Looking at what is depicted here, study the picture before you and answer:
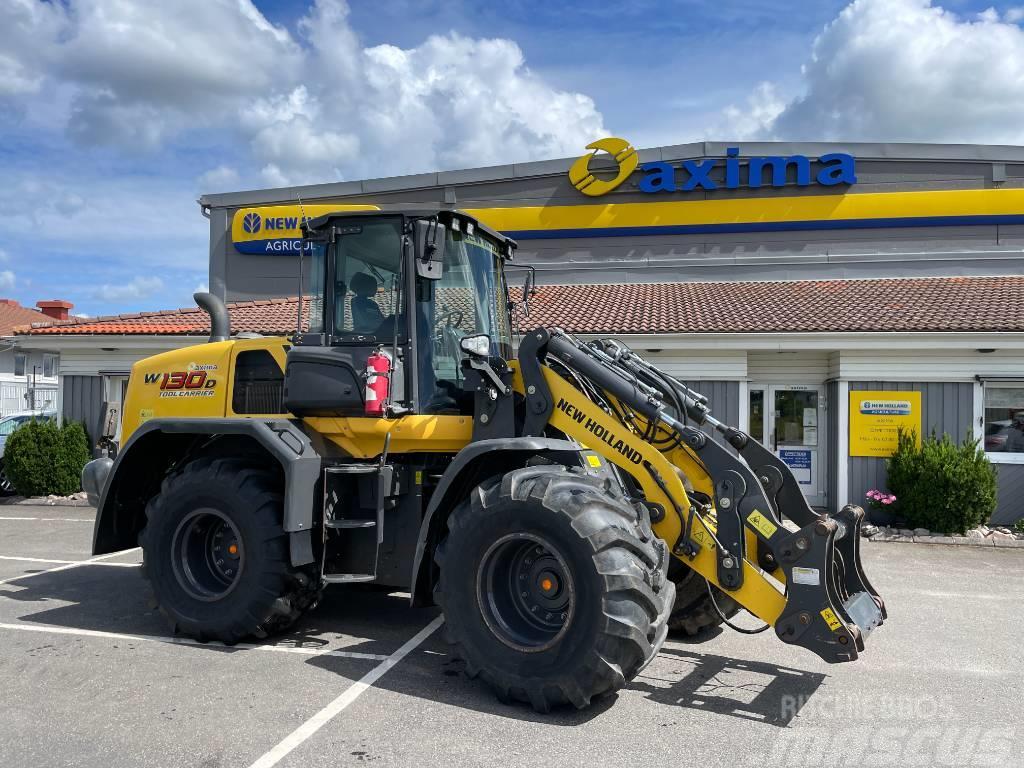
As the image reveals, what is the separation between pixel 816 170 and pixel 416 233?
14.4 metres

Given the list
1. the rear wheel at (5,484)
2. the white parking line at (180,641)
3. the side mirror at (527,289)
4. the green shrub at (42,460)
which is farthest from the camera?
the rear wheel at (5,484)

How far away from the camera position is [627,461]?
526 cm

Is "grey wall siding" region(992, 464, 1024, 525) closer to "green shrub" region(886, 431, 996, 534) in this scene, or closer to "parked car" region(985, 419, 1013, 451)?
"parked car" region(985, 419, 1013, 451)

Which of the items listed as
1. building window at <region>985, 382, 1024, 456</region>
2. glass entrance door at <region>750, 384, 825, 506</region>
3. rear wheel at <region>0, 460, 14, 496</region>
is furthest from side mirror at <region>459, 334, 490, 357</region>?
rear wheel at <region>0, 460, 14, 496</region>

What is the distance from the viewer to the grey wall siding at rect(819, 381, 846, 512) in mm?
13336

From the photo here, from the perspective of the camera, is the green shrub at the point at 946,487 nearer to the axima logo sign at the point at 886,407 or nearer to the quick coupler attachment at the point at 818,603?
the axima logo sign at the point at 886,407

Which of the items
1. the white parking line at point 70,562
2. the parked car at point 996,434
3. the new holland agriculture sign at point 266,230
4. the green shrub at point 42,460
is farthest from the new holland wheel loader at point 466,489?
the new holland agriculture sign at point 266,230

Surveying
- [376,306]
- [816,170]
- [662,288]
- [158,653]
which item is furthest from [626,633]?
[816,170]

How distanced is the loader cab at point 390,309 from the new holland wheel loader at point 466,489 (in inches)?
0.7

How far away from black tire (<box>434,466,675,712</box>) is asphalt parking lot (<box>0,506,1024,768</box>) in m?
0.26

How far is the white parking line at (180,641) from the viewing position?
576cm

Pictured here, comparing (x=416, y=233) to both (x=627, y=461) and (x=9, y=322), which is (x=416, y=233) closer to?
(x=627, y=461)

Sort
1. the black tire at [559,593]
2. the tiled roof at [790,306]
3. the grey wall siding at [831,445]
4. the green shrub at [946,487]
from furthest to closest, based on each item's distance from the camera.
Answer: the grey wall siding at [831,445] → the tiled roof at [790,306] → the green shrub at [946,487] → the black tire at [559,593]

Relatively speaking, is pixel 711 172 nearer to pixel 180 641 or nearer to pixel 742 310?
pixel 742 310
